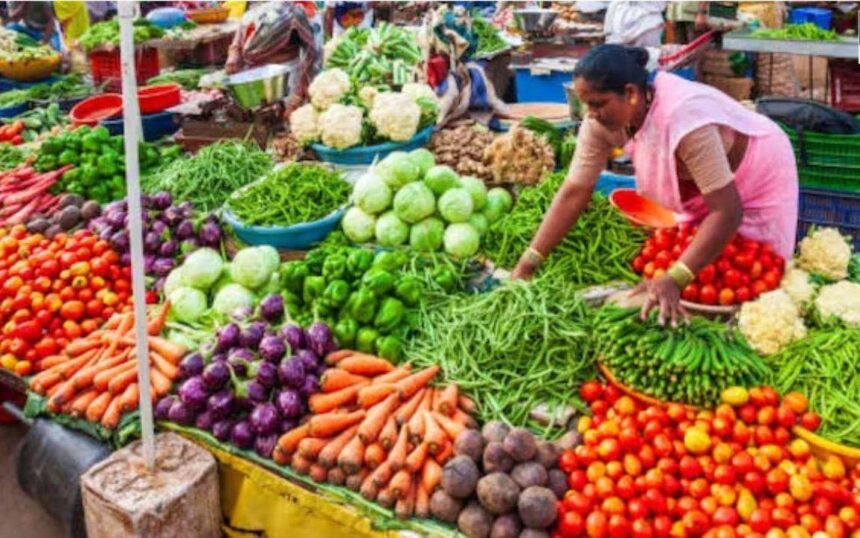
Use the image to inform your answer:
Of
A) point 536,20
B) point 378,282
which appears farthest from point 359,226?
point 536,20

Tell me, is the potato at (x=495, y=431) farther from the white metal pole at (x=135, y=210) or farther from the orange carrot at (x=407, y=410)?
the white metal pole at (x=135, y=210)

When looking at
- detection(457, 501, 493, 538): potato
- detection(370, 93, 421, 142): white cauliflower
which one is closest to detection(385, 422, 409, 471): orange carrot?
detection(457, 501, 493, 538): potato

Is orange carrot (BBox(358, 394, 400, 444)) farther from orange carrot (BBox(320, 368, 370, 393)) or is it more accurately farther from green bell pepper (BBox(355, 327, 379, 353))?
green bell pepper (BBox(355, 327, 379, 353))

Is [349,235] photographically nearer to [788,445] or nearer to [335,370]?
[335,370]

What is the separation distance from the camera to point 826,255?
11.8 ft

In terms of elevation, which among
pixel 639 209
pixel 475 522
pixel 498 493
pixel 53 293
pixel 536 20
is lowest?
pixel 475 522

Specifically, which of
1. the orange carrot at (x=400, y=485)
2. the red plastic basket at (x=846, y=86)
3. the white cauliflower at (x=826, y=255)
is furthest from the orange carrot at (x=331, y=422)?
the red plastic basket at (x=846, y=86)

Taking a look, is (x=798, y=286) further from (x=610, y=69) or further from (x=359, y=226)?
(x=359, y=226)

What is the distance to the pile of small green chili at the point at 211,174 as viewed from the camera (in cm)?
534

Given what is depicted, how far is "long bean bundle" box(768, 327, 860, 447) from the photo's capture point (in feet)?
9.34

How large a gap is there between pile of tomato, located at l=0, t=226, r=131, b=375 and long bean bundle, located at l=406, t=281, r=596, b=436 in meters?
1.99

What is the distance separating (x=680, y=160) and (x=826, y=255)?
2.80ft

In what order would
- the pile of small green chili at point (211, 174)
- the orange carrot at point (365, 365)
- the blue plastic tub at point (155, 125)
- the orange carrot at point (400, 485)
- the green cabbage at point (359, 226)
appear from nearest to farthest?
the orange carrot at point (400, 485) → the orange carrot at point (365, 365) → the green cabbage at point (359, 226) → the pile of small green chili at point (211, 174) → the blue plastic tub at point (155, 125)

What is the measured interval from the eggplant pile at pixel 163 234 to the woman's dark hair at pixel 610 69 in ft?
8.55
